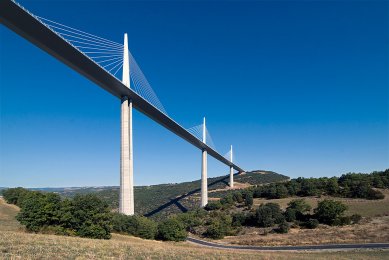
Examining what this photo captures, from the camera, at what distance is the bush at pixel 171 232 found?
4403 cm

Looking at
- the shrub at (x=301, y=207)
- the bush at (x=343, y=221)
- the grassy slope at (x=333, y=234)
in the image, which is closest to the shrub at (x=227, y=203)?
the shrub at (x=301, y=207)

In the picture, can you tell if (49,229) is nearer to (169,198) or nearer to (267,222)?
(267,222)

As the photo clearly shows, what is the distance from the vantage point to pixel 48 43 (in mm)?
37125

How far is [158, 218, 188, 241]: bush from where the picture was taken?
44031mm

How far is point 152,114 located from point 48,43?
30583 mm

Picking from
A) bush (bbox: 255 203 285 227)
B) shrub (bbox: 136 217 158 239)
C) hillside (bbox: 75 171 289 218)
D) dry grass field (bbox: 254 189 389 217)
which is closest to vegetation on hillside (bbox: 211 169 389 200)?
dry grass field (bbox: 254 189 389 217)

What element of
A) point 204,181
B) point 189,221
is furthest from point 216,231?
point 204,181

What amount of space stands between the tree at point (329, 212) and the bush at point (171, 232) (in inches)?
1103

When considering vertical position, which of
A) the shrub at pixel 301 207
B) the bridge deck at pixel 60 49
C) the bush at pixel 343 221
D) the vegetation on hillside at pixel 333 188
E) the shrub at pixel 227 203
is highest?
the bridge deck at pixel 60 49

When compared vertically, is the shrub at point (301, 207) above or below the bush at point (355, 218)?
above

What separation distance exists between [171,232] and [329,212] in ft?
99.8

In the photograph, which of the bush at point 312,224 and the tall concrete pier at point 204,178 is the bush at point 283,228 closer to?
the bush at point 312,224

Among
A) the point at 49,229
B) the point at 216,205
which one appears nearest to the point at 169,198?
the point at 216,205

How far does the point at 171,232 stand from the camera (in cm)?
4419
